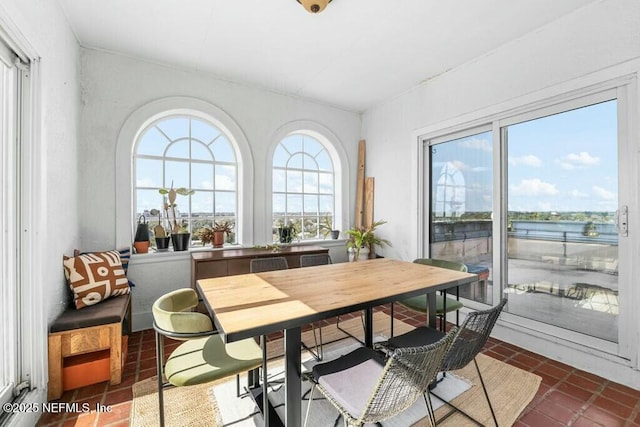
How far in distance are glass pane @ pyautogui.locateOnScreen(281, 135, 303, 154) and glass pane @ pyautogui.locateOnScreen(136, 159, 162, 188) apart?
179cm

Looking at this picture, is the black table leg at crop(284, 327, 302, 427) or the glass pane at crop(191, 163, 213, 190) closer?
the black table leg at crop(284, 327, 302, 427)

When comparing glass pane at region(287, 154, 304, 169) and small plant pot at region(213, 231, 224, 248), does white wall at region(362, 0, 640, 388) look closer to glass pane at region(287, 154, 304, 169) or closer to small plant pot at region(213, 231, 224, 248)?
glass pane at region(287, 154, 304, 169)

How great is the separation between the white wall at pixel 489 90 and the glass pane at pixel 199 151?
2554 mm

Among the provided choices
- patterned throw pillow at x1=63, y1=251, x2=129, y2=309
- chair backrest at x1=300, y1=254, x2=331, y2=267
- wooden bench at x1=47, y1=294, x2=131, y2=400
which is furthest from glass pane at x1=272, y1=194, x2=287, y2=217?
wooden bench at x1=47, y1=294, x2=131, y2=400

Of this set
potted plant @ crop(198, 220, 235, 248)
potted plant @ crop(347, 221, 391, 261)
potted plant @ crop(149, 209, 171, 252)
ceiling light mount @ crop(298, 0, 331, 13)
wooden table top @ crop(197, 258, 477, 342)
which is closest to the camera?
wooden table top @ crop(197, 258, 477, 342)

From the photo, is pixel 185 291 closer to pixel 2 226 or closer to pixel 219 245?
pixel 2 226

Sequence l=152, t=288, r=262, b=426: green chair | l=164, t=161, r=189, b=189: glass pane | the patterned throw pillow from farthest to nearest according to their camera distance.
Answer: l=164, t=161, r=189, b=189: glass pane, the patterned throw pillow, l=152, t=288, r=262, b=426: green chair

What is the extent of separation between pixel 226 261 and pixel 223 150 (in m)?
1.61

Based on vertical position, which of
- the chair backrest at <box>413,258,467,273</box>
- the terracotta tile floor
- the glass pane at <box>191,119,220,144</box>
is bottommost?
the terracotta tile floor

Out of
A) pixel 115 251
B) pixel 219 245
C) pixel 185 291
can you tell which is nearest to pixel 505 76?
pixel 185 291

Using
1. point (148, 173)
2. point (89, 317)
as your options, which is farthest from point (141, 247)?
point (89, 317)

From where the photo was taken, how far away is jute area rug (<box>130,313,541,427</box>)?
180 cm

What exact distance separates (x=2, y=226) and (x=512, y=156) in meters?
4.26

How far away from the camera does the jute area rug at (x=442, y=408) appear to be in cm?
180
